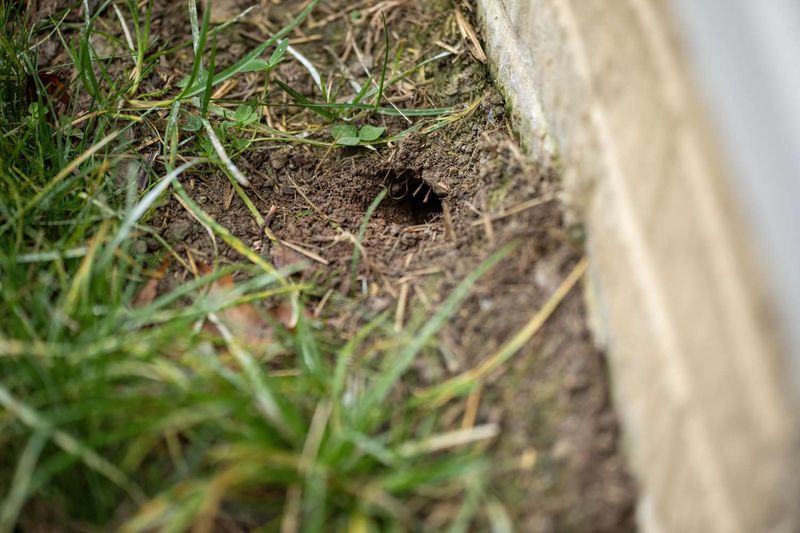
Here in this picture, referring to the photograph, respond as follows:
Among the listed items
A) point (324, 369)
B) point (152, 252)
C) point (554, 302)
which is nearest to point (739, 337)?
point (554, 302)

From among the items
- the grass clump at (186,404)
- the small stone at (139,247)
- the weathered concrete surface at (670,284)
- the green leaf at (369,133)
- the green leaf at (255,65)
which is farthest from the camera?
the green leaf at (369,133)

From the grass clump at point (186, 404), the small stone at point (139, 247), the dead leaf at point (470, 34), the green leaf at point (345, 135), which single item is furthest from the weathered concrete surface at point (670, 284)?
the small stone at point (139, 247)

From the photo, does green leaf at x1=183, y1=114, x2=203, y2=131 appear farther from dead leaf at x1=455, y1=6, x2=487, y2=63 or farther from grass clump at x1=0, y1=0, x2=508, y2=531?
dead leaf at x1=455, y1=6, x2=487, y2=63

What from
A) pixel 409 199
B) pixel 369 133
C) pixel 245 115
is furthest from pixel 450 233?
pixel 245 115

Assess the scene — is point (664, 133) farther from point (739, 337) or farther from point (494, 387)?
point (494, 387)

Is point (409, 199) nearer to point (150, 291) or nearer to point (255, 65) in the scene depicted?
point (255, 65)

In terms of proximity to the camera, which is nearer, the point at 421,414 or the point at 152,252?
the point at 421,414

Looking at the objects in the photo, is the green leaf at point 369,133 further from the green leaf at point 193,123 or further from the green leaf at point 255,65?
the green leaf at point 193,123
